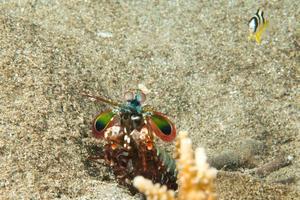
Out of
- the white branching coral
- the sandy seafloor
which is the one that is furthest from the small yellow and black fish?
the white branching coral

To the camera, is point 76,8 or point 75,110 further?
point 76,8

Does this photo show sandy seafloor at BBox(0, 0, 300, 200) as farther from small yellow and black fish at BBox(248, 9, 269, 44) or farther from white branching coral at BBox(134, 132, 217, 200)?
white branching coral at BBox(134, 132, 217, 200)

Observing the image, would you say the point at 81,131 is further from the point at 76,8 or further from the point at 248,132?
the point at 76,8

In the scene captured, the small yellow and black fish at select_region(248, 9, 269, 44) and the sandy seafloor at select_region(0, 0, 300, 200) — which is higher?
the small yellow and black fish at select_region(248, 9, 269, 44)

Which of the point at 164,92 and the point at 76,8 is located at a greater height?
the point at 76,8

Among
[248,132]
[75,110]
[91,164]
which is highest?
[248,132]

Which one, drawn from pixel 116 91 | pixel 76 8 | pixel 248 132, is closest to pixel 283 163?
pixel 248 132

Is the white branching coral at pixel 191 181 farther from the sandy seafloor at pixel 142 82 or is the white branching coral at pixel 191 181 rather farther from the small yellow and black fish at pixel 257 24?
the small yellow and black fish at pixel 257 24

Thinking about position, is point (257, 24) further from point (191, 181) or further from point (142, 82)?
point (191, 181)

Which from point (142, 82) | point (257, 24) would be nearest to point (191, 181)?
point (142, 82)
